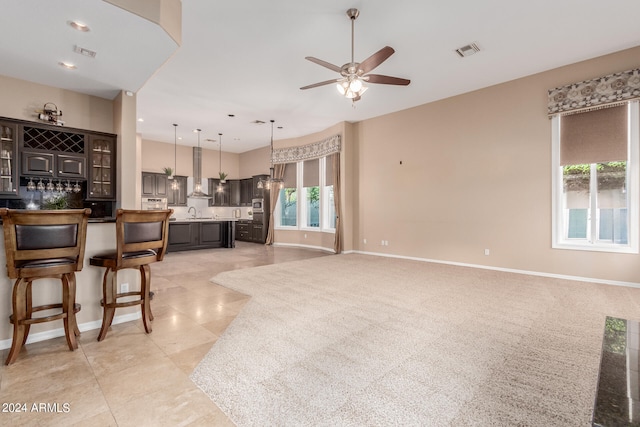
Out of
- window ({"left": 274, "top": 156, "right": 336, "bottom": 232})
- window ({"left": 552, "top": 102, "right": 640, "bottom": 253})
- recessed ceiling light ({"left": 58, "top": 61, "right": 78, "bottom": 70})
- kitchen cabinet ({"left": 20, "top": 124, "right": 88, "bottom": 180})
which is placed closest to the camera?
recessed ceiling light ({"left": 58, "top": 61, "right": 78, "bottom": 70})

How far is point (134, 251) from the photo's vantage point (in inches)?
107

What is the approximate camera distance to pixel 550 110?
4.89 m

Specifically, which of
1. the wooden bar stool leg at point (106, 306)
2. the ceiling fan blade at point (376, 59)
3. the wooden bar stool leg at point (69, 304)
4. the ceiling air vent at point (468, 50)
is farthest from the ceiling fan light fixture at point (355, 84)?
the wooden bar stool leg at point (69, 304)

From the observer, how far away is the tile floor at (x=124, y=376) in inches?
64.8

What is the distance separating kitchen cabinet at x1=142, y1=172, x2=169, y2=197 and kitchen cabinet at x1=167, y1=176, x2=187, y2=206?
0.55ft

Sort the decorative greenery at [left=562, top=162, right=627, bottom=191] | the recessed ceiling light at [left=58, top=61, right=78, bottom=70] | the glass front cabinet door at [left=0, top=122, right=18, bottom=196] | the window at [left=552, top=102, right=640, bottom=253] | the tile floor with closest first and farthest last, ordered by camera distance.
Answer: the tile floor → the recessed ceiling light at [left=58, top=61, right=78, bottom=70] → the glass front cabinet door at [left=0, top=122, right=18, bottom=196] → the window at [left=552, top=102, right=640, bottom=253] → the decorative greenery at [left=562, top=162, right=627, bottom=191]

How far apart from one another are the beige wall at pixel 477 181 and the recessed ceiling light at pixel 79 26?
19.7 ft

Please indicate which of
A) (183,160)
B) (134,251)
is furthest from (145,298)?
(183,160)

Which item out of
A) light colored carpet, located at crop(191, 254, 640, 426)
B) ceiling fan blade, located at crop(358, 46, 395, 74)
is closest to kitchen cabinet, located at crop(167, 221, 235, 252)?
light colored carpet, located at crop(191, 254, 640, 426)

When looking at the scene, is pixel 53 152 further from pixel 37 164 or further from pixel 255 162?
pixel 255 162

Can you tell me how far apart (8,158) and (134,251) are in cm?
261

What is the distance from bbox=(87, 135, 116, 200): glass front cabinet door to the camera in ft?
12.4

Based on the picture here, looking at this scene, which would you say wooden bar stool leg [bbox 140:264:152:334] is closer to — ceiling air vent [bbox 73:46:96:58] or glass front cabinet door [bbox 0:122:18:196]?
ceiling air vent [bbox 73:46:96:58]

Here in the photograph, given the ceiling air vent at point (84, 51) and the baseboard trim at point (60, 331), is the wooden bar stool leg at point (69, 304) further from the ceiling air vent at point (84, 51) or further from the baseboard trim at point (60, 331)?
the ceiling air vent at point (84, 51)
